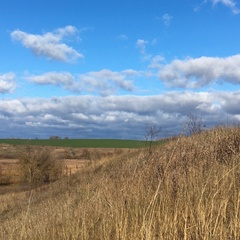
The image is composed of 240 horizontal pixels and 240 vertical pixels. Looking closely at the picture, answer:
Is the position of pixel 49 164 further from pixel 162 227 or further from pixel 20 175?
pixel 162 227

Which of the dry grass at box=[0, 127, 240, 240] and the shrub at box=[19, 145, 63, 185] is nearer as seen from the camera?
the dry grass at box=[0, 127, 240, 240]

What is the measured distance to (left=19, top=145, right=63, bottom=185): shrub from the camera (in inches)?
2349

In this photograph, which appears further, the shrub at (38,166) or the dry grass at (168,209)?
the shrub at (38,166)

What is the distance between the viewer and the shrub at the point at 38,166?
59656 mm

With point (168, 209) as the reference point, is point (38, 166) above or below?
below

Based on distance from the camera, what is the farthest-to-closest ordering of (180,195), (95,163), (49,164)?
1. (49,164)
2. (95,163)
3. (180,195)

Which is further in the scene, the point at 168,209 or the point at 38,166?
the point at 38,166

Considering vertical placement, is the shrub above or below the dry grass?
below

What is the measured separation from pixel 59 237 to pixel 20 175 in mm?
57957

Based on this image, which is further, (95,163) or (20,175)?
(20,175)

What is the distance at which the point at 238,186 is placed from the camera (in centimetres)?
597

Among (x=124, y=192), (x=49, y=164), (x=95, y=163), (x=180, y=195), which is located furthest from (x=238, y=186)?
(x=49, y=164)

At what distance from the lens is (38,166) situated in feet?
199

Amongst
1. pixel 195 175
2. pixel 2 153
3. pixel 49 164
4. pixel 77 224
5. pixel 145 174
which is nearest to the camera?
pixel 77 224
